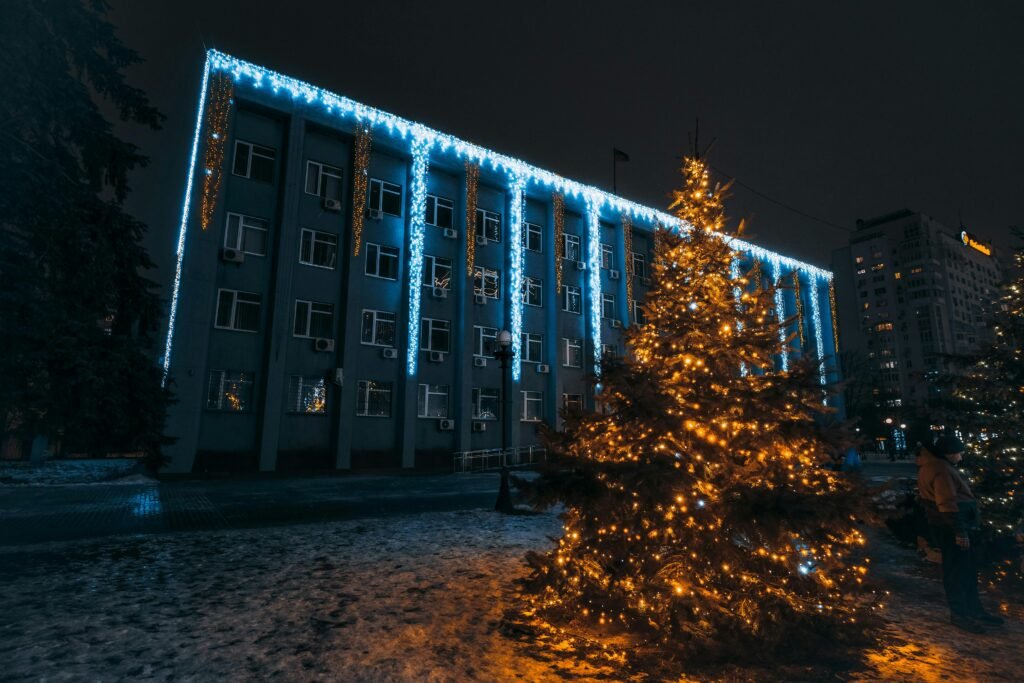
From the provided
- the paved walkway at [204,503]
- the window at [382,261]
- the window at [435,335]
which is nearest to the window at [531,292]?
the window at [435,335]

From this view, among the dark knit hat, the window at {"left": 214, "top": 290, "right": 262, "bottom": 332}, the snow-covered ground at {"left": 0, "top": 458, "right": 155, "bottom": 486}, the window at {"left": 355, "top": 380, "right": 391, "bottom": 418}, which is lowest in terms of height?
the snow-covered ground at {"left": 0, "top": 458, "right": 155, "bottom": 486}

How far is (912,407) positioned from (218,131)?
24.8 m

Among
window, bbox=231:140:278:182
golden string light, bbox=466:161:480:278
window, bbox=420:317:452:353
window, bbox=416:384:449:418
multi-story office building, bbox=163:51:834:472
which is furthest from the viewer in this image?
golden string light, bbox=466:161:480:278

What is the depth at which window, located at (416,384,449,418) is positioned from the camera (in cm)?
2512

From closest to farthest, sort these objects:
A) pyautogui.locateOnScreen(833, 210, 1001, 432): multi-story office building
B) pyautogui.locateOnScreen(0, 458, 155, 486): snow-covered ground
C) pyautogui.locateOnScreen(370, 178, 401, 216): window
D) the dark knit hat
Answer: the dark knit hat → pyautogui.locateOnScreen(0, 458, 155, 486): snow-covered ground → pyautogui.locateOnScreen(370, 178, 401, 216): window → pyautogui.locateOnScreen(833, 210, 1001, 432): multi-story office building

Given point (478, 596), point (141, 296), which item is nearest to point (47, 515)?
point (141, 296)

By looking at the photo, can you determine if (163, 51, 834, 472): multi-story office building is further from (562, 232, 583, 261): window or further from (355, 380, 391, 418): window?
(562, 232, 583, 261): window

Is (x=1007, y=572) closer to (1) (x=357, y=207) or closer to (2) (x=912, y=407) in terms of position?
(2) (x=912, y=407)

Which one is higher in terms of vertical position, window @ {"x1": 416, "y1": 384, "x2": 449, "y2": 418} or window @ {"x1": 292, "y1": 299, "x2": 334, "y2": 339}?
window @ {"x1": 292, "y1": 299, "x2": 334, "y2": 339}

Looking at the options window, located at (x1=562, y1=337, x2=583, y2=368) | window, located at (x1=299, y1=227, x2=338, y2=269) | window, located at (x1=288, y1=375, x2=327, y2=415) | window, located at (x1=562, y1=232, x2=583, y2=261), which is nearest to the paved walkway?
window, located at (x1=288, y1=375, x2=327, y2=415)

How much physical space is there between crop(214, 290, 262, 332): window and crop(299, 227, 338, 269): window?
284cm

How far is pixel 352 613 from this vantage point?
4.99 meters

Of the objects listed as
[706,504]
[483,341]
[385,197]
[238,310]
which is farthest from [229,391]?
[706,504]

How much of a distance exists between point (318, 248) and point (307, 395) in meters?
6.81
